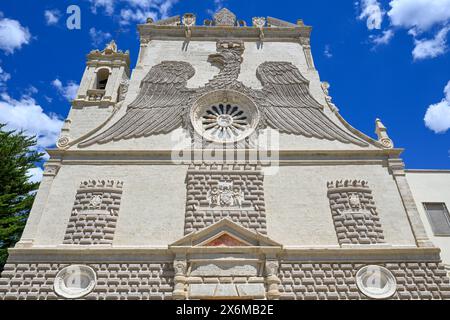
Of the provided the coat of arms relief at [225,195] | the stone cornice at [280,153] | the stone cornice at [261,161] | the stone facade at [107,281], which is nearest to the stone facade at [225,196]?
the coat of arms relief at [225,195]

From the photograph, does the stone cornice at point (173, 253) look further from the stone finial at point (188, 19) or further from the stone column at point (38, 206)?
the stone finial at point (188, 19)

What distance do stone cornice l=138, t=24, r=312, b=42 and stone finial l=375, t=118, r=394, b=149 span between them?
8.09 meters

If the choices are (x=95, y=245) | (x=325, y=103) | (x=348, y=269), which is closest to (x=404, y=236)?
(x=348, y=269)

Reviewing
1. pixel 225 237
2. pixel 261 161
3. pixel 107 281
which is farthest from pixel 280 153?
pixel 107 281

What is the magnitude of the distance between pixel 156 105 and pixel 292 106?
6.76m

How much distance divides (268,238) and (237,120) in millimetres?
6971

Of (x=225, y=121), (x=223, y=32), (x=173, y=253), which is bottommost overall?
(x=173, y=253)

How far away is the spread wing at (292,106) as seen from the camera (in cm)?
1566

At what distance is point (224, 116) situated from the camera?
1706cm

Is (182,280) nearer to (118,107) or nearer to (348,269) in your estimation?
(348,269)

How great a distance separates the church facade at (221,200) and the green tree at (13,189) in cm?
453

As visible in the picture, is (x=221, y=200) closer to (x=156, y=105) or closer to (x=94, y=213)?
(x=94, y=213)

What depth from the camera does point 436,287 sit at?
11211 mm

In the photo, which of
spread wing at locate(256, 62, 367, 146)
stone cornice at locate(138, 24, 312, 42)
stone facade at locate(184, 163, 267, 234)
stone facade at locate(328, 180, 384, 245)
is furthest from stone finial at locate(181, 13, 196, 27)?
stone facade at locate(328, 180, 384, 245)
